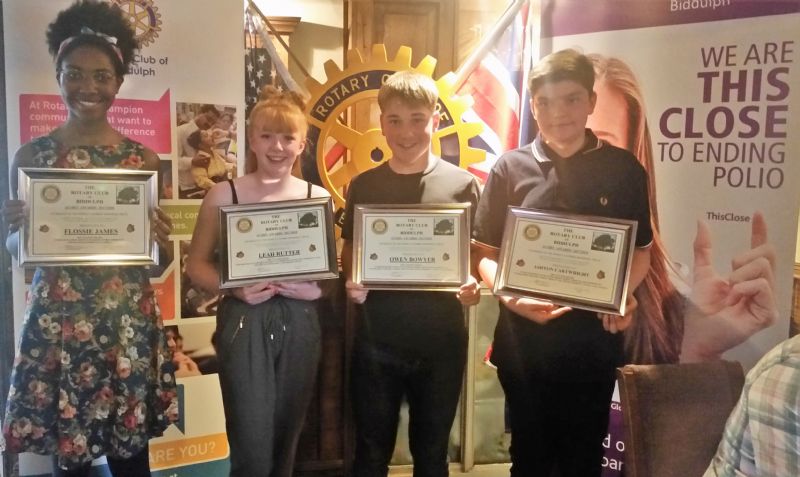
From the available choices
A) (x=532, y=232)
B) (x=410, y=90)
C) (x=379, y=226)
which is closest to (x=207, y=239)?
(x=379, y=226)

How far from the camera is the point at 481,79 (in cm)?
200

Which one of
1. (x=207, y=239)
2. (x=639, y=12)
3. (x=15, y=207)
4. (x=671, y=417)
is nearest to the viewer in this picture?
(x=671, y=417)

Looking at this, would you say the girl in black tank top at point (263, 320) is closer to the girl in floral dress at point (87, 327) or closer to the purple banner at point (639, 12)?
the girl in floral dress at point (87, 327)

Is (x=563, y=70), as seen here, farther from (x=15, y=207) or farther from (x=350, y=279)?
(x=15, y=207)

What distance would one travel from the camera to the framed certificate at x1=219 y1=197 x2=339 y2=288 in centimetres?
176

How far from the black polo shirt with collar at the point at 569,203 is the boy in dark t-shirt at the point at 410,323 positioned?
105mm

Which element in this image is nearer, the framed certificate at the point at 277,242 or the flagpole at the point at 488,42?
the framed certificate at the point at 277,242

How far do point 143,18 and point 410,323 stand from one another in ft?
3.94

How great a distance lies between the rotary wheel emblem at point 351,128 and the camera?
6.33 ft

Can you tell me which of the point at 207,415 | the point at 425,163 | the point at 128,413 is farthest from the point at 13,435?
the point at 425,163

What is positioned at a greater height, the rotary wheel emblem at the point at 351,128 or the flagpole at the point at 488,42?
the flagpole at the point at 488,42

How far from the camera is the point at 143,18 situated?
6.01 feet

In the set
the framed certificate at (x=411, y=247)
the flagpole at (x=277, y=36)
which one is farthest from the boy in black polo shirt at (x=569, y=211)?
the flagpole at (x=277, y=36)

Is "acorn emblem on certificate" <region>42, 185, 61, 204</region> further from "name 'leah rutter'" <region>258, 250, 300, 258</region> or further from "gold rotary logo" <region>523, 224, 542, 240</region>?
"gold rotary logo" <region>523, 224, 542, 240</region>
